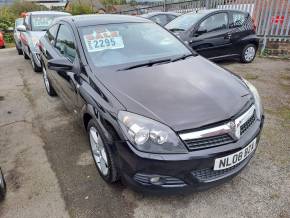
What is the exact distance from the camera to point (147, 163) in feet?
6.12

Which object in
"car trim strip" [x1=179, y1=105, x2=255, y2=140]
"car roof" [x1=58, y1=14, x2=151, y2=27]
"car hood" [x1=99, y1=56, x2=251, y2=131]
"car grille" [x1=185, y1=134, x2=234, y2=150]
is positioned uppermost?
"car roof" [x1=58, y1=14, x2=151, y2=27]

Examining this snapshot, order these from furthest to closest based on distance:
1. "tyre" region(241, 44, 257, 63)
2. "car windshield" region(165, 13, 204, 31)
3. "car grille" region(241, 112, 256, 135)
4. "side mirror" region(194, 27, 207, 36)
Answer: "tyre" region(241, 44, 257, 63)
"car windshield" region(165, 13, 204, 31)
"side mirror" region(194, 27, 207, 36)
"car grille" region(241, 112, 256, 135)

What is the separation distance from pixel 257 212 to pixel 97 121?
5.18ft

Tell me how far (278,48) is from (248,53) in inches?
73.4

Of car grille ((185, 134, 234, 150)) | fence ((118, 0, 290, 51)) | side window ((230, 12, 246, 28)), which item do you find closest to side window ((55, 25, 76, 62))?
car grille ((185, 134, 234, 150))

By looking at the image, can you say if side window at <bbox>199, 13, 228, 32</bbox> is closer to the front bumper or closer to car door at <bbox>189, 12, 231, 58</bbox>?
car door at <bbox>189, 12, 231, 58</bbox>

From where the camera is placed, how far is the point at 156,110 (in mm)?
2002

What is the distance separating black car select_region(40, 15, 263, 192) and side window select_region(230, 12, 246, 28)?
4.01 metres

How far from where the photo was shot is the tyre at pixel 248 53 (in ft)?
21.9

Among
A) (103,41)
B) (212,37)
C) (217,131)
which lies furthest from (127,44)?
(212,37)

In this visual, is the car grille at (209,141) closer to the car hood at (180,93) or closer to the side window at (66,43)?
the car hood at (180,93)

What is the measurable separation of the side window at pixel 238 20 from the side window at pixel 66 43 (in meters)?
4.47

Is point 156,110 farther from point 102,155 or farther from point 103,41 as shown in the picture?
point 103,41

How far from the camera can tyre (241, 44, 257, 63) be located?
6676 mm
